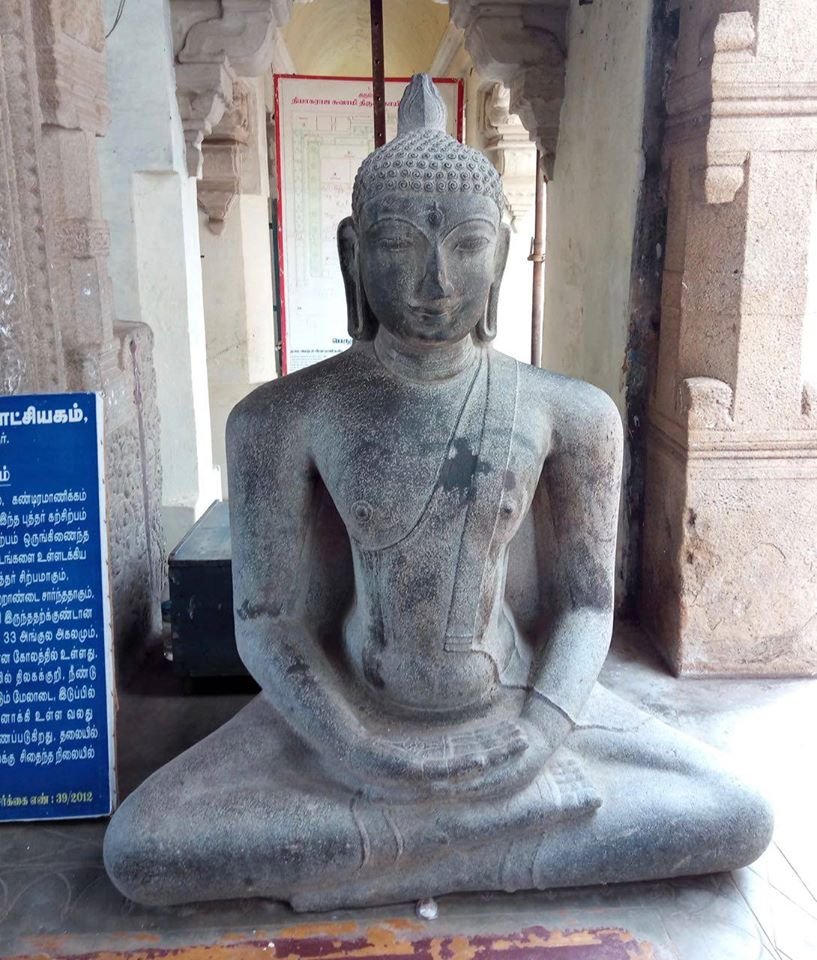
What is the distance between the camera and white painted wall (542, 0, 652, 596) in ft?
11.7

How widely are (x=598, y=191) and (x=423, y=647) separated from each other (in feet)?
8.38

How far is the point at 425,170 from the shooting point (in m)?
2.05

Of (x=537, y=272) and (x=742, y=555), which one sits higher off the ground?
(x=537, y=272)

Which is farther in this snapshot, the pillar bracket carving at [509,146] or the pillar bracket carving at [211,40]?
the pillar bracket carving at [509,146]

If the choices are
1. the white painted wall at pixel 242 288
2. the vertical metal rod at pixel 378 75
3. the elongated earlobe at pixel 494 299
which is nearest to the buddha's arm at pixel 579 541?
the elongated earlobe at pixel 494 299

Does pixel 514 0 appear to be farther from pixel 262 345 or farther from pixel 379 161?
pixel 262 345

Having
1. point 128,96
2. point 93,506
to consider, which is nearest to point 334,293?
point 128,96

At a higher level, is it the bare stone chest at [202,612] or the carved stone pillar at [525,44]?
the carved stone pillar at [525,44]

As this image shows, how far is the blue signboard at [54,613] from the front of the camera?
236cm

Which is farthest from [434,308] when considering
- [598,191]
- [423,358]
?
[598,191]

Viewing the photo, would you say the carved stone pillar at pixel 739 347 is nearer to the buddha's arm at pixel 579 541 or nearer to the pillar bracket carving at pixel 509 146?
the buddha's arm at pixel 579 541

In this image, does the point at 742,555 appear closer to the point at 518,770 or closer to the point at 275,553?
the point at 518,770

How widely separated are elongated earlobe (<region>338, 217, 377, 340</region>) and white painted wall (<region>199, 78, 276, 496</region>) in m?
4.98

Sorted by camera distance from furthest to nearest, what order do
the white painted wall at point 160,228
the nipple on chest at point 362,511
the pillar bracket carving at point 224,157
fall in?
the pillar bracket carving at point 224,157 < the white painted wall at point 160,228 < the nipple on chest at point 362,511
